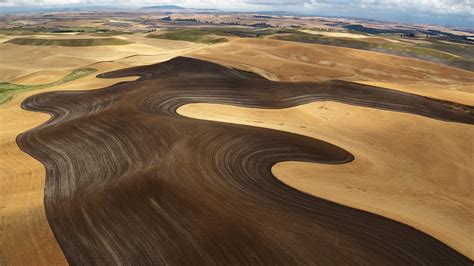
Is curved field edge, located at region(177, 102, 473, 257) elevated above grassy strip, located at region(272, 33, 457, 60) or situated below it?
below

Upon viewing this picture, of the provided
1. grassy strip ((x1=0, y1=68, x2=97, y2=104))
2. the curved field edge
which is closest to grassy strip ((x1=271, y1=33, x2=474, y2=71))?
the curved field edge

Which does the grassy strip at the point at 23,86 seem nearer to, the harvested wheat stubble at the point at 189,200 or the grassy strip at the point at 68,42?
the harvested wheat stubble at the point at 189,200

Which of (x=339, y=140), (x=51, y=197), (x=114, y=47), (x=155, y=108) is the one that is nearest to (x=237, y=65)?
(x=155, y=108)

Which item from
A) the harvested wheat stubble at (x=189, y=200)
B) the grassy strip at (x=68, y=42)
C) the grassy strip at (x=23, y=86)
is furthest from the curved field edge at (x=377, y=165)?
the grassy strip at (x=68, y=42)

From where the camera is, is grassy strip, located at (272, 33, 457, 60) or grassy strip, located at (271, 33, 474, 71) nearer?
grassy strip, located at (271, 33, 474, 71)

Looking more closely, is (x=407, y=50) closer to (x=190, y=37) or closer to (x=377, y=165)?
(x=190, y=37)

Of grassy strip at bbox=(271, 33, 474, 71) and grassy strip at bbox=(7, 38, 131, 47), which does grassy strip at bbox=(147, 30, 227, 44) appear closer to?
grassy strip at bbox=(7, 38, 131, 47)

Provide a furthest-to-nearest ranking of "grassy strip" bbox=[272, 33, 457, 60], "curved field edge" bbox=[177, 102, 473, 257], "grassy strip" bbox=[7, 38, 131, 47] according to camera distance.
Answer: "grassy strip" bbox=[7, 38, 131, 47]
"grassy strip" bbox=[272, 33, 457, 60]
"curved field edge" bbox=[177, 102, 473, 257]

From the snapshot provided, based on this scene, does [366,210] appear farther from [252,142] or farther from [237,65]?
[237,65]

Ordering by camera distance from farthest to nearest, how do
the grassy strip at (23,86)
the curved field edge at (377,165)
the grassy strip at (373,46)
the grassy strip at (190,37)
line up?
the grassy strip at (190,37) < the grassy strip at (373,46) < the grassy strip at (23,86) < the curved field edge at (377,165)
